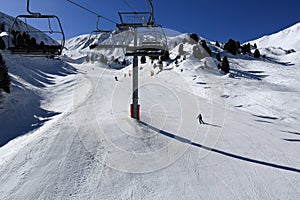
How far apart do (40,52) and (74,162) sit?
4.65m

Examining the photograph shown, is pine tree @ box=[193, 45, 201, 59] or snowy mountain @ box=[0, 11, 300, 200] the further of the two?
pine tree @ box=[193, 45, 201, 59]

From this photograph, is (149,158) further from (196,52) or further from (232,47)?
(232,47)

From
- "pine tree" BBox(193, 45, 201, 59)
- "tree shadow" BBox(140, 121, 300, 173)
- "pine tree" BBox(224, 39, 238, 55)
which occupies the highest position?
"pine tree" BBox(224, 39, 238, 55)

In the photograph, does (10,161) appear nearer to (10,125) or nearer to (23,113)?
(10,125)

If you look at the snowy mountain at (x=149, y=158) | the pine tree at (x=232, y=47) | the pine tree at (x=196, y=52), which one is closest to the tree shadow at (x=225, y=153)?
the snowy mountain at (x=149, y=158)

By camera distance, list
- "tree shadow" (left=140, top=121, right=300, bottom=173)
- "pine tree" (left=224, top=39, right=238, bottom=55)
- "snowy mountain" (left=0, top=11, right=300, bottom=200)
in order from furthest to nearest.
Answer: "pine tree" (left=224, top=39, right=238, bottom=55), "tree shadow" (left=140, top=121, right=300, bottom=173), "snowy mountain" (left=0, top=11, right=300, bottom=200)

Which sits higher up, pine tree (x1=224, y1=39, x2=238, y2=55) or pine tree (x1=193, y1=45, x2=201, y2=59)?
pine tree (x1=224, y1=39, x2=238, y2=55)

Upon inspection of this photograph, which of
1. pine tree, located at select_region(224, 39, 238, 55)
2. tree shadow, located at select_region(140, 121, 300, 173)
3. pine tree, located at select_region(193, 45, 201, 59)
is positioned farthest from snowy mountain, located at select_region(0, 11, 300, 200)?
pine tree, located at select_region(224, 39, 238, 55)

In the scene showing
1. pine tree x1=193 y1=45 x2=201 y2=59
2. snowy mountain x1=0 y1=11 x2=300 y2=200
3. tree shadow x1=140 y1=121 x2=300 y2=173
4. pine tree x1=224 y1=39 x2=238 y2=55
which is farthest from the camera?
pine tree x1=224 y1=39 x2=238 y2=55

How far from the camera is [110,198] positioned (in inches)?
258

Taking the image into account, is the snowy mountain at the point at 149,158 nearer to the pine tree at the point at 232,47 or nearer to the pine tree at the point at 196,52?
the pine tree at the point at 196,52

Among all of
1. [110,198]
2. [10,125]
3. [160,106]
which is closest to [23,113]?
[10,125]

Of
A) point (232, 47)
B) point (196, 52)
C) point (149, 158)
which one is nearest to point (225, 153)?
point (149, 158)

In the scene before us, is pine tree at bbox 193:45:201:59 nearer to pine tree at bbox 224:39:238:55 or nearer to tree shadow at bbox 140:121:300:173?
pine tree at bbox 224:39:238:55
